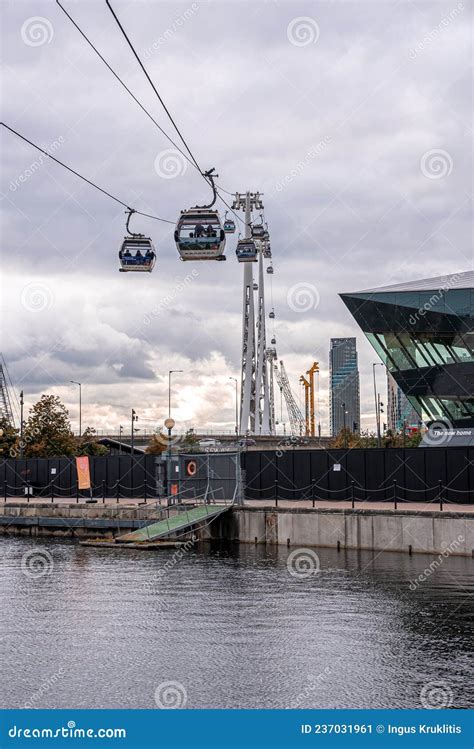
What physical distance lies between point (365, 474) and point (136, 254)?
15146 mm

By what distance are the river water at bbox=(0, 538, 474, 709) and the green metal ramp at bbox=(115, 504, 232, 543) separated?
4173mm

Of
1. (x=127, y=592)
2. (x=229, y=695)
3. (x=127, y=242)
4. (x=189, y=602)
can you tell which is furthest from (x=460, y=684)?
(x=127, y=242)

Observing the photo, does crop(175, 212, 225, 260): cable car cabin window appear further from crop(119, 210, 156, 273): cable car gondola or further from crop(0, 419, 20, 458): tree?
crop(0, 419, 20, 458): tree

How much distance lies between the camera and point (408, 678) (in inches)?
657

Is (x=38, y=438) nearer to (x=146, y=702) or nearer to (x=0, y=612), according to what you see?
(x=0, y=612)

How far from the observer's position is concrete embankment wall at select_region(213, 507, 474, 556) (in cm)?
3170

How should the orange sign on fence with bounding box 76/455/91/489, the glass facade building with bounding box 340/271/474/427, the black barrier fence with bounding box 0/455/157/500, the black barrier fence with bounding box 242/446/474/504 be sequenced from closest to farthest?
the black barrier fence with bounding box 242/446/474/504, the black barrier fence with bounding box 0/455/157/500, the orange sign on fence with bounding box 76/455/91/489, the glass facade building with bounding box 340/271/474/427

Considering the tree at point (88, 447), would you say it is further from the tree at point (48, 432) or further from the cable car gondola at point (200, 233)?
the cable car gondola at point (200, 233)

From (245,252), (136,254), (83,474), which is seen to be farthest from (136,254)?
(245,252)

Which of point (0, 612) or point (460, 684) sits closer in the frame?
point (460, 684)

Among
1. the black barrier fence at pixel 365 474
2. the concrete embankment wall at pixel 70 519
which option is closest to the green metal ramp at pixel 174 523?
the concrete embankment wall at pixel 70 519

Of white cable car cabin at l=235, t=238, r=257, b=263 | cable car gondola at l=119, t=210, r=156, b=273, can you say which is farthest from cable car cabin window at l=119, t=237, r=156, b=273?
white cable car cabin at l=235, t=238, r=257, b=263
